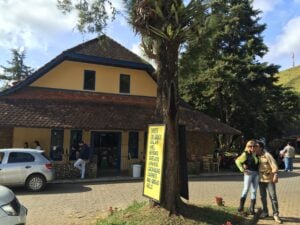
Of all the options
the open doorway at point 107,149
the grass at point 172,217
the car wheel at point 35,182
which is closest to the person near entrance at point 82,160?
the open doorway at point 107,149

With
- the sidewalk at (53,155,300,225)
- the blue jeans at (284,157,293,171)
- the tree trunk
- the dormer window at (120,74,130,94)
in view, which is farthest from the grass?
the blue jeans at (284,157,293,171)

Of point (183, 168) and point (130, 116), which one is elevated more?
point (130, 116)

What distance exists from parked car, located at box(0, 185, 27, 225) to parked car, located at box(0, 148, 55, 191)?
8389mm

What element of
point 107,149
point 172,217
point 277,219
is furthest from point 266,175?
point 107,149

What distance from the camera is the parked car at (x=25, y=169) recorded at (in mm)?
15992

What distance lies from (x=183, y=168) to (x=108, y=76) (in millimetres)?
15958

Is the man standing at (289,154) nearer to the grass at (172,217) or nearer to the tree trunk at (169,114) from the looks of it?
the grass at (172,217)

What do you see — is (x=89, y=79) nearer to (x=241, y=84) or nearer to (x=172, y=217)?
(x=241, y=84)

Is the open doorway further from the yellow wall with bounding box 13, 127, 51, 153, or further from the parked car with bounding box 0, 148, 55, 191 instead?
the parked car with bounding box 0, 148, 55, 191

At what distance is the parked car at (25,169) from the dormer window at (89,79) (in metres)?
9.09

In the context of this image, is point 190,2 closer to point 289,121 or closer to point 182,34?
point 182,34

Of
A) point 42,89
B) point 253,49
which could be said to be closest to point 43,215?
point 42,89

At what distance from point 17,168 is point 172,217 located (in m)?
8.11

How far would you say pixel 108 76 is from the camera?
26.1 m
